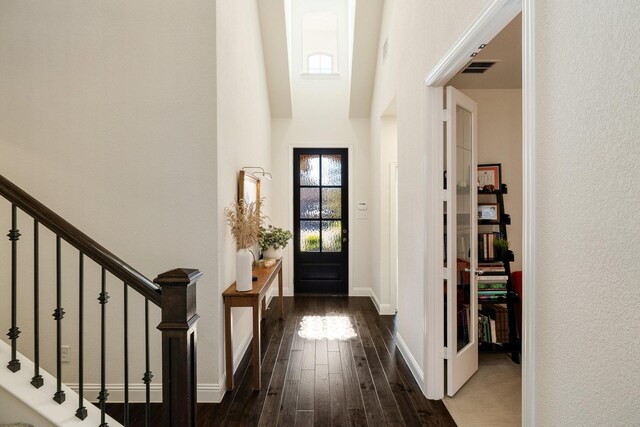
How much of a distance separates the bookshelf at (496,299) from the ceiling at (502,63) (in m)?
1.11

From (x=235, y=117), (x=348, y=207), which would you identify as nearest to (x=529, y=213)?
(x=235, y=117)

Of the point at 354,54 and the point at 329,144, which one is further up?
the point at 354,54

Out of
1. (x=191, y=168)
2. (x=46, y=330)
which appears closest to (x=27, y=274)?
(x=46, y=330)

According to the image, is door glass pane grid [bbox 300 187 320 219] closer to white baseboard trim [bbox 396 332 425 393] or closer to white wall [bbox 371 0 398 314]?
white wall [bbox 371 0 398 314]

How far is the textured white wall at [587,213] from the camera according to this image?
1.02m

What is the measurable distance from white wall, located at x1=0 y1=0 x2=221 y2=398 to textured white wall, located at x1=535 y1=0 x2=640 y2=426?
214cm

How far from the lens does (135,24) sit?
2730 millimetres

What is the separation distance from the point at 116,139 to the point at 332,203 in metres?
3.68

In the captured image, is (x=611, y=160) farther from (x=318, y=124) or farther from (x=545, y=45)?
(x=318, y=124)

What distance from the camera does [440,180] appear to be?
2.68 meters

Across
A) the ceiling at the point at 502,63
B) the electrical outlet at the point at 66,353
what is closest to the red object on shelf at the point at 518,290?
the ceiling at the point at 502,63

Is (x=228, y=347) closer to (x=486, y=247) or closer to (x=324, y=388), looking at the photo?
(x=324, y=388)

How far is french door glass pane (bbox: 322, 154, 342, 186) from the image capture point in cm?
599

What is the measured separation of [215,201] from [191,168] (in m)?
0.30
